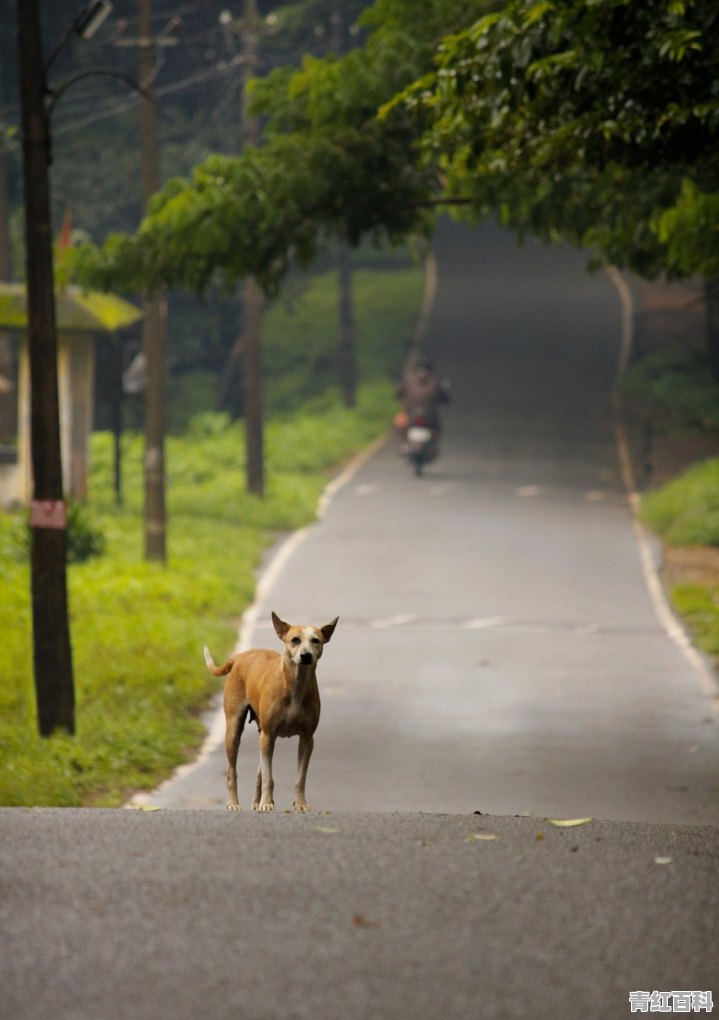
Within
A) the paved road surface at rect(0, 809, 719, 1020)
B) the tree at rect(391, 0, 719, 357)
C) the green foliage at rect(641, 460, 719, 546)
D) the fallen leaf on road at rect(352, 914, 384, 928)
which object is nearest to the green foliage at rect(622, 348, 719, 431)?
the green foliage at rect(641, 460, 719, 546)

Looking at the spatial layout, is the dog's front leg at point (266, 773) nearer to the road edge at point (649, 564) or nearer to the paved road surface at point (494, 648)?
the paved road surface at point (494, 648)

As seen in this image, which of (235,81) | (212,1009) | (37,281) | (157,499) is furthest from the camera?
(235,81)

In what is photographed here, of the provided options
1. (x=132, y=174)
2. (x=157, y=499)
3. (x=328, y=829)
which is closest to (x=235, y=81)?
(x=132, y=174)

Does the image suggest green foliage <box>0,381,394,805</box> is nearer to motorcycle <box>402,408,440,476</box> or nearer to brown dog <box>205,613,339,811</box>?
motorcycle <box>402,408,440,476</box>

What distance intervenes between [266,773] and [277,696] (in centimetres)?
49

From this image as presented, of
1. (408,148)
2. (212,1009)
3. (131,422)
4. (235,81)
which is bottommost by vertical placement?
(131,422)

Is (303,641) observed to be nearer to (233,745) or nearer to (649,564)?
(233,745)

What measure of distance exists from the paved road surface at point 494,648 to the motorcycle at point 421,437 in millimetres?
416

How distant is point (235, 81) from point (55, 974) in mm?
45973

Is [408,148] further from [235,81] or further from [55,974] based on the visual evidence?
[235,81]

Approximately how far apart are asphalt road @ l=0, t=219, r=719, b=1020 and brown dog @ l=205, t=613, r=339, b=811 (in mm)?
378

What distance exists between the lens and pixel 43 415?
13.7 metres

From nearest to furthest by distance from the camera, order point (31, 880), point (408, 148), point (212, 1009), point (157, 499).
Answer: point (212, 1009) < point (31, 880) < point (408, 148) < point (157, 499)

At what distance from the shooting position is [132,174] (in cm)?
4416
